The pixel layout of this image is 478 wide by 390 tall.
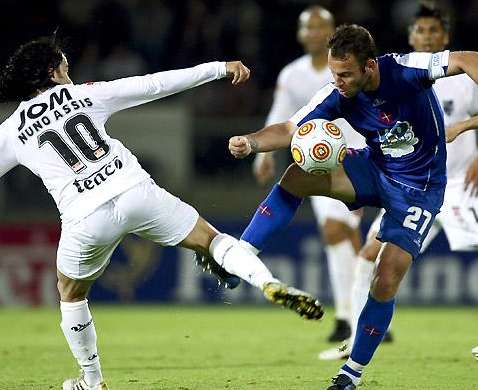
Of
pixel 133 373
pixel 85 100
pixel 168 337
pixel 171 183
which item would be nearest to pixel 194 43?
pixel 171 183

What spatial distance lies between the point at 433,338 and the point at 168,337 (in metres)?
2.38

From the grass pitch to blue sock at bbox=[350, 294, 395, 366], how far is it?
0.46 meters

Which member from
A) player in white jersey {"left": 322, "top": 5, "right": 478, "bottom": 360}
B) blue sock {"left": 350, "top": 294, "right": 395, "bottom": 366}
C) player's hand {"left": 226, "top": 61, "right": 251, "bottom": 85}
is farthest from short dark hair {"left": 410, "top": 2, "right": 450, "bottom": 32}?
blue sock {"left": 350, "top": 294, "right": 395, "bottom": 366}

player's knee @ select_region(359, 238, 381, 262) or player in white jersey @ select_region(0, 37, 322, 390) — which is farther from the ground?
player in white jersey @ select_region(0, 37, 322, 390)

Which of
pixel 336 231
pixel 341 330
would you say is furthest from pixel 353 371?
pixel 336 231

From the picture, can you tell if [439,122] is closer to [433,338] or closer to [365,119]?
[365,119]

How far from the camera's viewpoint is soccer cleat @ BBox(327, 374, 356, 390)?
6.09 m

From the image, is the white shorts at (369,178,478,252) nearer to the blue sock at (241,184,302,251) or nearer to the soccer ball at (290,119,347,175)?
the blue sock at (241,184,302,251)

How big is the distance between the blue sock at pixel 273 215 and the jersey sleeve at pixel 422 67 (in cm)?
94

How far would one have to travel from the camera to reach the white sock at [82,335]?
605 cm

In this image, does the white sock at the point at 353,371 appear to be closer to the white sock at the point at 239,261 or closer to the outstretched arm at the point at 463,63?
the white sock at the point at 239,261

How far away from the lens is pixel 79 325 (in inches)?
239

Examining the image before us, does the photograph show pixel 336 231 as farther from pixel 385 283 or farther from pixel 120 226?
pixel 120 226

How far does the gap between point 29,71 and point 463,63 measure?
2313mm
